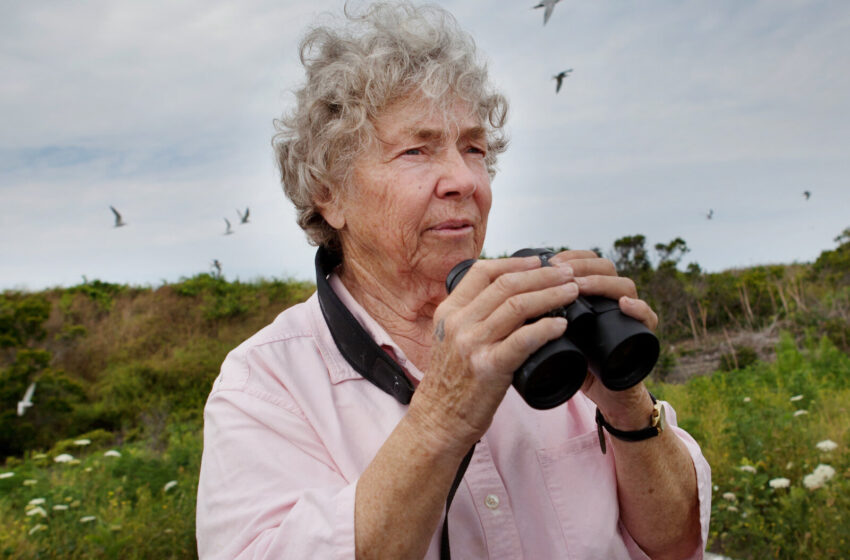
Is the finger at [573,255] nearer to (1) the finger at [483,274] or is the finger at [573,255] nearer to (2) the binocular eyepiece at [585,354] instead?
(2) the binocular eyepiece at [585,354]

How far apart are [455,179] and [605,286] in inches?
21.8

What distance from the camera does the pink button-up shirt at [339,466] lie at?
1.45 meters

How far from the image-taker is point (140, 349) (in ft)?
48.9

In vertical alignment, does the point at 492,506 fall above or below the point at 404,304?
below

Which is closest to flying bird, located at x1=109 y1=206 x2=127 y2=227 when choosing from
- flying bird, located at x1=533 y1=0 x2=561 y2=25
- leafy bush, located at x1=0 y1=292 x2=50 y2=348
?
leafy bush, located at x1=0 y1=292 x2=50 y2=348

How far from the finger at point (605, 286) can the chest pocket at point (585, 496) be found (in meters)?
0.55

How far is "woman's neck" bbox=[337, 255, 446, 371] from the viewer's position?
193cm

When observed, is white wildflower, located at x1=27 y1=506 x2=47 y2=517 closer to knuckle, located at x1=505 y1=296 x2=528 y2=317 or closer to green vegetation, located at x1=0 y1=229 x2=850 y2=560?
green vegetation, located at x1=0 y1=229 x2=850 y2=560

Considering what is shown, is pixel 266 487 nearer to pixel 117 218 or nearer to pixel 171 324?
pixel 117 218

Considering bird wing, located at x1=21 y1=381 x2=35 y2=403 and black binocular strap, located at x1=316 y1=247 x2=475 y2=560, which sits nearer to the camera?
black binocular strap, located at x1=316 y1=247 x2=475 y2=560

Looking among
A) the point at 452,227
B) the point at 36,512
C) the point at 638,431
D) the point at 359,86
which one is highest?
the point at 359,86

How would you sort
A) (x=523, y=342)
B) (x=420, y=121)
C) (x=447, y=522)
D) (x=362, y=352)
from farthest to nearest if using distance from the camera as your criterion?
(x=420, y=121), (x=362, y=352), (x=447, y=522), (x=523, y=342)

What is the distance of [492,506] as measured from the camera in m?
1.67

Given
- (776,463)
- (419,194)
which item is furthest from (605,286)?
(776,463)
